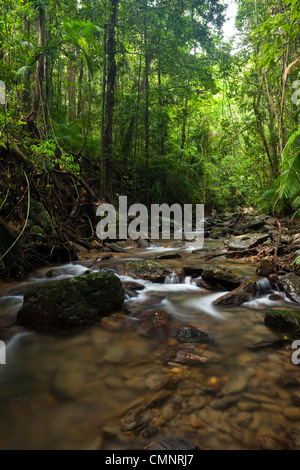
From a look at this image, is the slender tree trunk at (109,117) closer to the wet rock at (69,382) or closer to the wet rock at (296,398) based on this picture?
the wet rock at (69,382)

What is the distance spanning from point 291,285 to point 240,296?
23.9 inches

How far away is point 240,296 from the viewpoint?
2941 millimetres

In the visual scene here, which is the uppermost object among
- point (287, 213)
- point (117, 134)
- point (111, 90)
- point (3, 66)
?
point (111, 90)

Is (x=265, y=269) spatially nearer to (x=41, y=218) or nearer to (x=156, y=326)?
(x=156, y=326)

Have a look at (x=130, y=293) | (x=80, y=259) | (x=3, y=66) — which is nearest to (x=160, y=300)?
(x=130, y=293)

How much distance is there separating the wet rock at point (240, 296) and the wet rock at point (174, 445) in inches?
72.7

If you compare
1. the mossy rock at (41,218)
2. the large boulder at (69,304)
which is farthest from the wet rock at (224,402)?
the mossy rock at (41,218)

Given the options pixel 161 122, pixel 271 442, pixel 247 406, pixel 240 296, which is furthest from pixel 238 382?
pixel 161 122

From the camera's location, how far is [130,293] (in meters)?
3.13

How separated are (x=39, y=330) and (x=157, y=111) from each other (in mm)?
8646

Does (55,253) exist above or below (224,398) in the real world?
above

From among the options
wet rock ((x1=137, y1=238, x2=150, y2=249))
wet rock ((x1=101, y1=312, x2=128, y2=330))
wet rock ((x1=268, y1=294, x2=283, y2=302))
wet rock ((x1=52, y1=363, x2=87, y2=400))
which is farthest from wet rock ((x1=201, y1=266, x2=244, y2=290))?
wet rock ((x1=137, y1=238, x2=150, y2=249))
